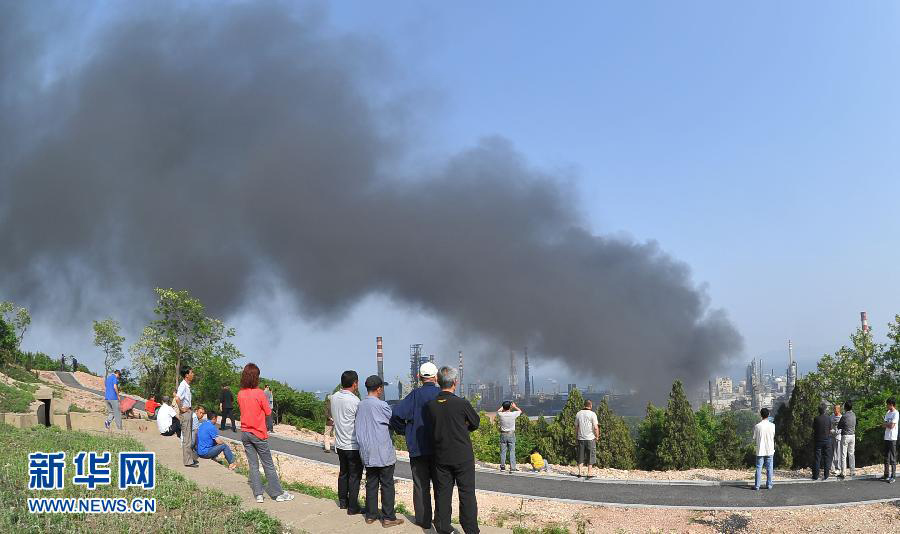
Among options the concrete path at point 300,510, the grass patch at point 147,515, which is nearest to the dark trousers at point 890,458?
the concrete path at point 300,510

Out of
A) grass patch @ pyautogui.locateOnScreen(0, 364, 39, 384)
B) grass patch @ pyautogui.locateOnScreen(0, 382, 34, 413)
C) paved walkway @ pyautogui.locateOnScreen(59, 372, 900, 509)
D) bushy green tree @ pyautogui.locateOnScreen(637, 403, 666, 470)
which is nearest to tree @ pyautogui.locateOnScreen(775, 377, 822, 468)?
bushy green tree @ pyautogui.locateOnScreen(637, 403, 666, 470)

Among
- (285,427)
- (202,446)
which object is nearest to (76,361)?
(285,427)

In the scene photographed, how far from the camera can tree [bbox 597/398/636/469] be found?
82.8ft

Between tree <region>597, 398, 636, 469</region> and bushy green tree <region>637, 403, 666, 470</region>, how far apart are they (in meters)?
0.41

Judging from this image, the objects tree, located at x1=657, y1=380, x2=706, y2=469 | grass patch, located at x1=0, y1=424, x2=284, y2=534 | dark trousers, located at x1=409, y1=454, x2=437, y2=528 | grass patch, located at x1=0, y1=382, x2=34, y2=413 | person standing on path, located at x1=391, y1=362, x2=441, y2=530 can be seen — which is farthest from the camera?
tree, located at x1=657, y1=380, x2=706, y2=469

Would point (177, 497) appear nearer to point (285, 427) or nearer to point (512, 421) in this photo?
point (512, 421)

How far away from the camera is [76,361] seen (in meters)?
53.0

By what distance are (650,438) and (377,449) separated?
21.7 m

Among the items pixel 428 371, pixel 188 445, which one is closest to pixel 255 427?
pixel 428 371

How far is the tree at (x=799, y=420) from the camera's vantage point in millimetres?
22453

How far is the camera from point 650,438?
26.5m

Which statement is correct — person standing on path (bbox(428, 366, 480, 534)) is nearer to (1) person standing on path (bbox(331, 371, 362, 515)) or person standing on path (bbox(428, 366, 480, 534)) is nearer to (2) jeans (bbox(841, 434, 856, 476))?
(1) person standing on path (bbox(331, 371, 362, 515))

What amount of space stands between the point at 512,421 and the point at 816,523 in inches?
248

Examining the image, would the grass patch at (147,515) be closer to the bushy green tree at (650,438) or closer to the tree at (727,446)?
the bushy green tree at (650,438)
